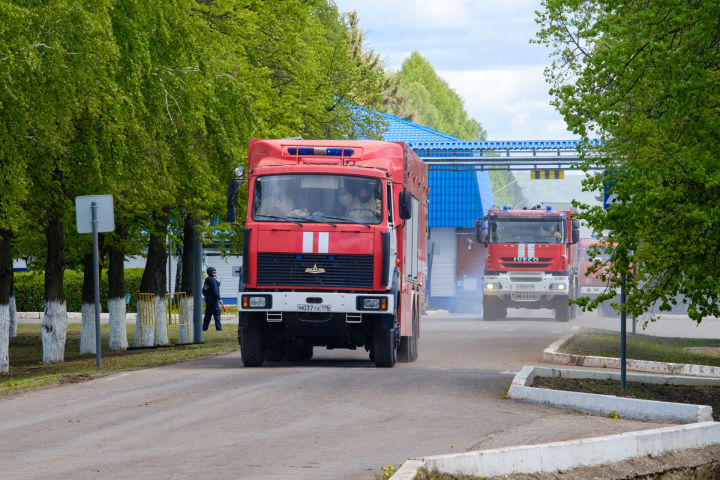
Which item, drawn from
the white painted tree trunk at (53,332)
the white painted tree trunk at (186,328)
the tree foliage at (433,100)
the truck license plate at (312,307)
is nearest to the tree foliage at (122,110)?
the white painted tree trunk at (53,332)

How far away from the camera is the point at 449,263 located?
214 ft

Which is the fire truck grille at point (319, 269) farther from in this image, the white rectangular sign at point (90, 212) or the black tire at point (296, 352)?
the black tire at point (296, 352)

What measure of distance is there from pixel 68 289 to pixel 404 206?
3401 centimetres

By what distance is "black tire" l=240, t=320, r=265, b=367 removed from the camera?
18109mm

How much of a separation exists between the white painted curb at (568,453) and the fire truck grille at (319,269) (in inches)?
273

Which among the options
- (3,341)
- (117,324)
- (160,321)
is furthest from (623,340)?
(160,321)

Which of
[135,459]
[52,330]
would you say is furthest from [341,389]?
[52,330]

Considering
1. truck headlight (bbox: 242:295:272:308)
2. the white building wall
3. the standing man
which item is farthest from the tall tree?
the white building wall

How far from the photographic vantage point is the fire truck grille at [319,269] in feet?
57.2

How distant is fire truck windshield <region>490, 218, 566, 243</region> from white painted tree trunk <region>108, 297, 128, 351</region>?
50.4 ft

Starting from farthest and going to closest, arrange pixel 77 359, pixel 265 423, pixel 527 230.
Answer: pixel 527 230
pixel 77 359
pixel 265 423

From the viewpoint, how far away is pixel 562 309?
41.2 meters

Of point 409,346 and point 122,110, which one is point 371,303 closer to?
point 409,346

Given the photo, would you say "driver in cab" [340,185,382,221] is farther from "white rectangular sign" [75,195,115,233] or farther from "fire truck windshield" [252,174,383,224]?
"white rectangular sign" [75,195,115,233]
